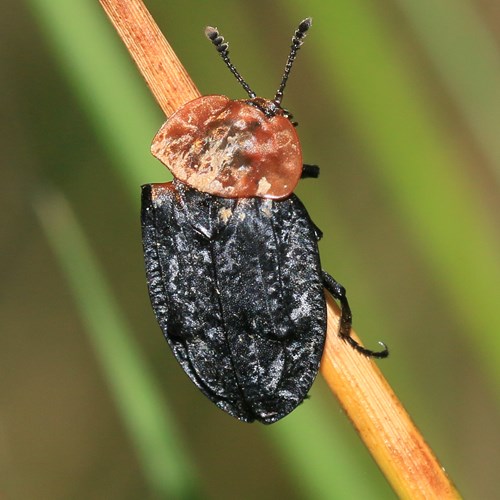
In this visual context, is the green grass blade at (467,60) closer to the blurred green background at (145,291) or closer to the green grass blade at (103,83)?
the blurred green background at (145,291)

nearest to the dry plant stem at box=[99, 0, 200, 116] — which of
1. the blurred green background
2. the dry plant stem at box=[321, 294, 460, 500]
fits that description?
the dry plant stem at box=[321, 294, 460, 500]

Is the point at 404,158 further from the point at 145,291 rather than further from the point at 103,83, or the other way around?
the point at 145,291

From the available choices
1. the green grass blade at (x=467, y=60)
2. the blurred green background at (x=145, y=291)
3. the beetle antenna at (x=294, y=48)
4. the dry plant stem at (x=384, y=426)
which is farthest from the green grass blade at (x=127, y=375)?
the green grass blade at (x=467, y=60)

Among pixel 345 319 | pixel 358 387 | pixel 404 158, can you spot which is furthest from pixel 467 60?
pixel 358 387

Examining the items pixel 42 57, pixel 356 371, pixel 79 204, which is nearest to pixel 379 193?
pixel 79 204

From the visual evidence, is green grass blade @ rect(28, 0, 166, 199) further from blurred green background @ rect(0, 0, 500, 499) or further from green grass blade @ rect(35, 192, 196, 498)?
blurred green background @ rect(0, 0, 500, 499)

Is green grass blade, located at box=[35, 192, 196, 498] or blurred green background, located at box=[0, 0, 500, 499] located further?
blurred green background, located at box=[0, 0, 500, 499]
